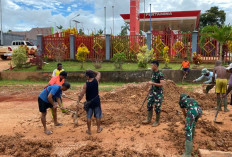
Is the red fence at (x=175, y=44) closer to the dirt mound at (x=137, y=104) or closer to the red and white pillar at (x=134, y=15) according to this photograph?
the red and white pillar at (x=134, y=15)

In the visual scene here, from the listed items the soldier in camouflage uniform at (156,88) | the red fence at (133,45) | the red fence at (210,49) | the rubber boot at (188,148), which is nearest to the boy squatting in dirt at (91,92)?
the soldier in camouflage uniform at (156,88)

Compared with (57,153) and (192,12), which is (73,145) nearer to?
(57,153)

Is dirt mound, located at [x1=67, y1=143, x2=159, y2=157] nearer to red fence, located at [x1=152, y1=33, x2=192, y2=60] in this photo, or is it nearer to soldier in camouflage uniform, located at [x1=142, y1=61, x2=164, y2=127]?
soldier in camouflage uniform, located at [x1=142, y1=61, x2=164, y2=127]

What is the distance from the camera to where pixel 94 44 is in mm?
17812

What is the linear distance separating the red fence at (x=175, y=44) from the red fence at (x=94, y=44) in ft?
14.4

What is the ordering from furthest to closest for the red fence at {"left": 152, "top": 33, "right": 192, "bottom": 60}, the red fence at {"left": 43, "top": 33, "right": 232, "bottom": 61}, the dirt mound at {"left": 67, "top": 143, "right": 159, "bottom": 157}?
the red fence at {"left": 152, "top": 33, "right": 192, "bottom": 60}, the red fence at {"left": 43, "top": 33, "right": 232, "bottom": 61}, the dirt mound at {"left": 67, "top": 143, "right": 159, "bottom": 157}

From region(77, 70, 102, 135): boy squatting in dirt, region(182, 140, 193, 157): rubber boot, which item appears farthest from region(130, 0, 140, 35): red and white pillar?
region(182, 140, 193, 157): rubber boot

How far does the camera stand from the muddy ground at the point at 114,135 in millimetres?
4008

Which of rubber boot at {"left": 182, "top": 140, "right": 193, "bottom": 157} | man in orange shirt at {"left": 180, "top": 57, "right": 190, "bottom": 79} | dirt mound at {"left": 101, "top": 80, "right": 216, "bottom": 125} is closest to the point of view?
rubber boot at {"left": 182, "top": 140, "right": 193, "bottom": 157}

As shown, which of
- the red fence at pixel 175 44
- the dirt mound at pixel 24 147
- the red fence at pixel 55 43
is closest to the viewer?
the dirt mound at pixel 24 147

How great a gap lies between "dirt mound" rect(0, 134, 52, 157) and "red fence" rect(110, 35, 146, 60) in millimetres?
13620

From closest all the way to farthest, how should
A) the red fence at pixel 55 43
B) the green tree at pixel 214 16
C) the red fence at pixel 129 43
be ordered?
the red fence at pixel 129 43 < the red fence at pixel 55 43 < the green tree at pixel 214 16

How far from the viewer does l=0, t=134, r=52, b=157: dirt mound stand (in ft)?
13.0

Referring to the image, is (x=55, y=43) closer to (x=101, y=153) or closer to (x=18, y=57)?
(x=18, y=57)
